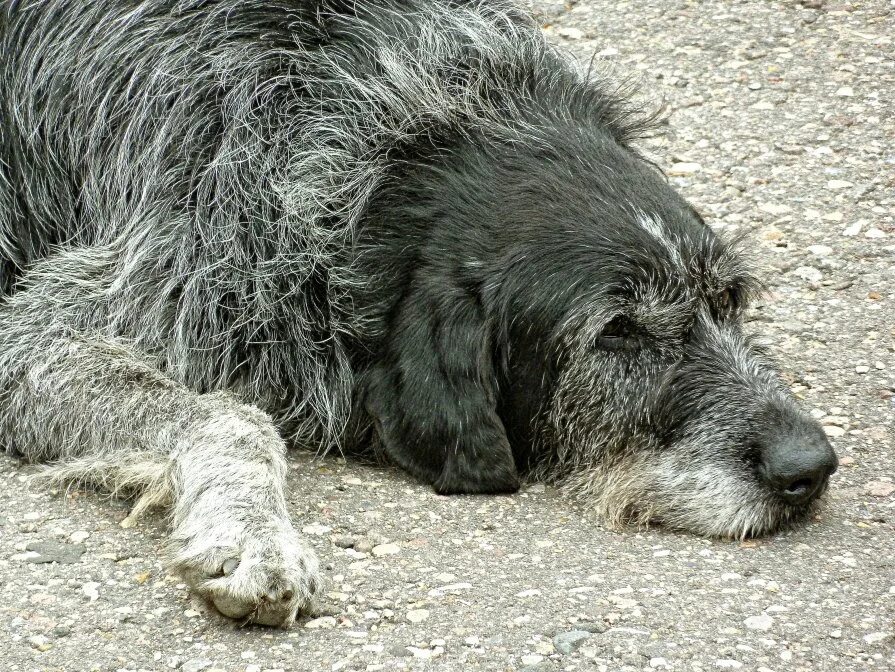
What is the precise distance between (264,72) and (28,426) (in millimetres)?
1621

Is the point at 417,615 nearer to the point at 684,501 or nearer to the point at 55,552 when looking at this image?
the point at 684,501

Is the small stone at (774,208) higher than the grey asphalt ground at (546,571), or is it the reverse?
the small stone at (774,208)

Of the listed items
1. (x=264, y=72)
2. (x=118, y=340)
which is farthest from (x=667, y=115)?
(x=118, y=340)

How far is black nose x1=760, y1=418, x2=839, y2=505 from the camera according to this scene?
13.6 ft

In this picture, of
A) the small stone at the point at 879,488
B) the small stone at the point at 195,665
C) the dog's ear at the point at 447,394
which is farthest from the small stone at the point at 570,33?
the small stone at the point at 195,665

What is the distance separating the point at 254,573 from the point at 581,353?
1387mm

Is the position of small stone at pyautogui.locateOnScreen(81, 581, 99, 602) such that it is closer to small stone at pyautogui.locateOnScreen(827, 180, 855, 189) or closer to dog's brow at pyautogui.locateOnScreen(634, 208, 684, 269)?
dog's brow at pyautogui.locateOnScreen(634, 208, 684, 269)

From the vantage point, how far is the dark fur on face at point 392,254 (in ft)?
14.4

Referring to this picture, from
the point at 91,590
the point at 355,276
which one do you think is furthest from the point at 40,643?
the point at 355,276

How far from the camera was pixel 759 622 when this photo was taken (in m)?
3.65

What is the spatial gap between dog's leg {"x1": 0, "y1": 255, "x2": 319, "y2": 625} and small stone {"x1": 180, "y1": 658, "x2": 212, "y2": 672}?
170 millimetres

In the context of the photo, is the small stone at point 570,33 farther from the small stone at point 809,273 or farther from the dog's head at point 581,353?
the dog's head at point 581,353

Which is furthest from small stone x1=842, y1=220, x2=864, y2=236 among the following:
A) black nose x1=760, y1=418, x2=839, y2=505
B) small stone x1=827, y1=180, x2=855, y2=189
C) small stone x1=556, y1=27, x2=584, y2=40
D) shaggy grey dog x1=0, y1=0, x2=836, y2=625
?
small stone x1=556, y1=27, x2=584, y2=40

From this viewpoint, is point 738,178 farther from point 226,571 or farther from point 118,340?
point 226,571
